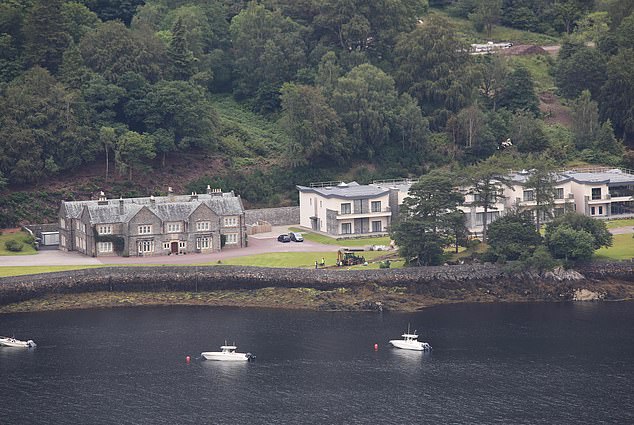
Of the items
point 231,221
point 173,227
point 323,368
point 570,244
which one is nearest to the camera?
point 323,368

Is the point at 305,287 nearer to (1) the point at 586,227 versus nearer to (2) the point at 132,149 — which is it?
(1) the point at 586,227

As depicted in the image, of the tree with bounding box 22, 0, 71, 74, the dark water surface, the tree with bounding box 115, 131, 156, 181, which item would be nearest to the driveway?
the dark water surface

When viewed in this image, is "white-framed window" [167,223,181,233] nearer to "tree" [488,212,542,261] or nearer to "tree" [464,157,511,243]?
"tree" [464,157,511,243]

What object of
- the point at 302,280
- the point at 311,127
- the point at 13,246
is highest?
the point at 311,127

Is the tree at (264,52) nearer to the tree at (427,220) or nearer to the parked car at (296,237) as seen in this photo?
the parked car at (296,237)

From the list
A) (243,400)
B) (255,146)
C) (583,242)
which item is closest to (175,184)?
(255,146)

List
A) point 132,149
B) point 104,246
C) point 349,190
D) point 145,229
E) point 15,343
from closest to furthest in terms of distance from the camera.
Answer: point 15,343 → point 104,246 → point 145,229 → point 349,190 → point 132,149


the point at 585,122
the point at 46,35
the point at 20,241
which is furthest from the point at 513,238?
the point at 46,35
